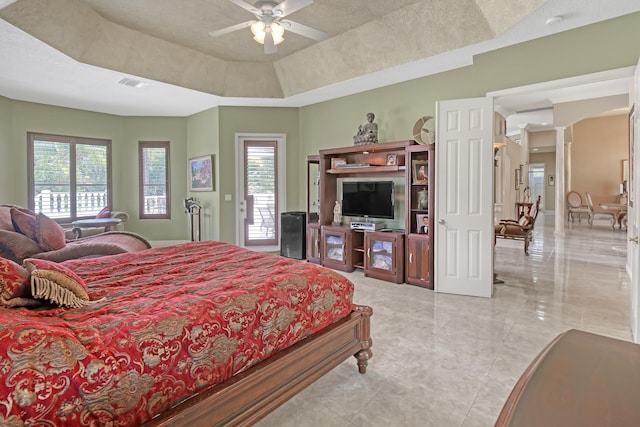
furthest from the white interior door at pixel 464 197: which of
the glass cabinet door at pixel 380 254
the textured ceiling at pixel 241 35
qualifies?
the textured ceiling at pixel 241 35

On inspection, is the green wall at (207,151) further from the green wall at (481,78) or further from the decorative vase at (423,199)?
the decorative vase at (423,199)

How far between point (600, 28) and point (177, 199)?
292 inches

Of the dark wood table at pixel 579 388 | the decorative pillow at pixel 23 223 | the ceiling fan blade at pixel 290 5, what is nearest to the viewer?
the dark wood table at pixel 579 388

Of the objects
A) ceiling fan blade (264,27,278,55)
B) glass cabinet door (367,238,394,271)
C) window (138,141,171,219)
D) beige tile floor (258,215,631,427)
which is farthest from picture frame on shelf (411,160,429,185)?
window (138,141,171,219)

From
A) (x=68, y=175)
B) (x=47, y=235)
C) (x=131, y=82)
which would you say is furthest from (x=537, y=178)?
(x=47, y=235)

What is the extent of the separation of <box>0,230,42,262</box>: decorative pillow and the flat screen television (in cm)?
404

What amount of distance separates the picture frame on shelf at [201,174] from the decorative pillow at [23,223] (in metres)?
3.39

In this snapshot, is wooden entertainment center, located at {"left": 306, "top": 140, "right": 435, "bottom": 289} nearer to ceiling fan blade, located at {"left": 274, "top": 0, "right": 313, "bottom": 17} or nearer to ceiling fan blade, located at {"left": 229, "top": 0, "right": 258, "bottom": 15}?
ceiling fan blade, located at {"left": 274, "top": 0, "right": 313, "bottom": 17}

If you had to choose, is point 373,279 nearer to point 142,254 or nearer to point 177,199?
point 142,254

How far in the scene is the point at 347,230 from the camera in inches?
213

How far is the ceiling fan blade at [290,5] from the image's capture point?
287 centimetres

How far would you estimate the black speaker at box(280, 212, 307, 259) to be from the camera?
6.29 m

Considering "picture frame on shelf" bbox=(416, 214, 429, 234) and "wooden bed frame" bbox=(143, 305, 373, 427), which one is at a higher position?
"picture frame on shelf" bbox=(416, 214, 429, 234)

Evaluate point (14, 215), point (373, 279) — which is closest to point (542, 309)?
point (373, 279)
